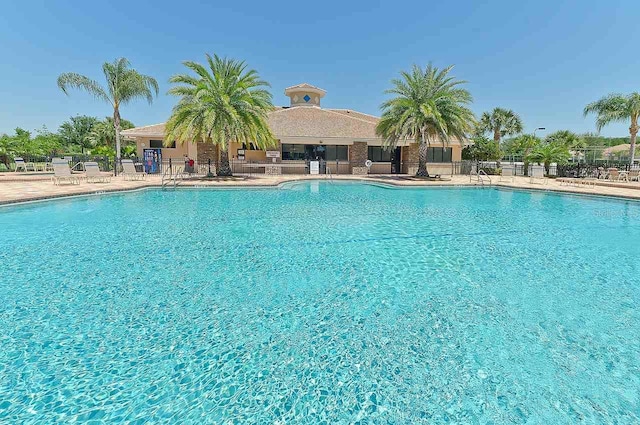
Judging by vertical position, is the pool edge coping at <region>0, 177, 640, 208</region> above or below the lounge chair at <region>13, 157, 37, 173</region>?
below

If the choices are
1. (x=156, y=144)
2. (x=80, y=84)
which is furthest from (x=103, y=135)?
(x=156, y=144)

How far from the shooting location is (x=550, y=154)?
86.4ft

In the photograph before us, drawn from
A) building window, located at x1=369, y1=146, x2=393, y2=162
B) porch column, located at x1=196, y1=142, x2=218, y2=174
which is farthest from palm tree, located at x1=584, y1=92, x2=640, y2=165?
porch column, located at x1=196, y1=142, x2=218, y2=174

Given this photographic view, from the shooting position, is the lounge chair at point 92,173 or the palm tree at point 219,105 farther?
the palm tree at point 219,105

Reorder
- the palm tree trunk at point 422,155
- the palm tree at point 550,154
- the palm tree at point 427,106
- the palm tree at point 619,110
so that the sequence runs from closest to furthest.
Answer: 1. the palm tree at point 427,106
2. the palm tree trunk at point 422,155
3. the palm tree at point 550,154
4. the palm tree at point 619,110

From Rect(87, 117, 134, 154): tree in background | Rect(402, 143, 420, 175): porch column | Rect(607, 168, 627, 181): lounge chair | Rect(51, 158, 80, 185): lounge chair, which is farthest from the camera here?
Rect(87, 117, 134, 154): tree in background

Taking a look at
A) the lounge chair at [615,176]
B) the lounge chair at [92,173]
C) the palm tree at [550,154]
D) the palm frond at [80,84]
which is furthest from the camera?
the palm tree at [550,154]

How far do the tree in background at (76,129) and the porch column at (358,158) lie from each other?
43.7m

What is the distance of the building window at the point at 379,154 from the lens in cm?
2948

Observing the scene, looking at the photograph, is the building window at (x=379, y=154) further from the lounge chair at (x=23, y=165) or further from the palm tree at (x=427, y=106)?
the lounge chair at (x=23, y=165)

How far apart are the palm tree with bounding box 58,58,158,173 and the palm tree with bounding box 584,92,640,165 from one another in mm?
40549

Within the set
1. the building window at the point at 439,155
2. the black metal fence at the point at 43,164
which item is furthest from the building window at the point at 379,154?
the black metal fence at the point at 43,164

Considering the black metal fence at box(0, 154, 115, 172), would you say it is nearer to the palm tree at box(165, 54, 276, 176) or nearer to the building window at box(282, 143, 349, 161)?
the palm tree at box(165, 54, 276, 176)

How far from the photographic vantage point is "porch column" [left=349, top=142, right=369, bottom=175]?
1106 inches
